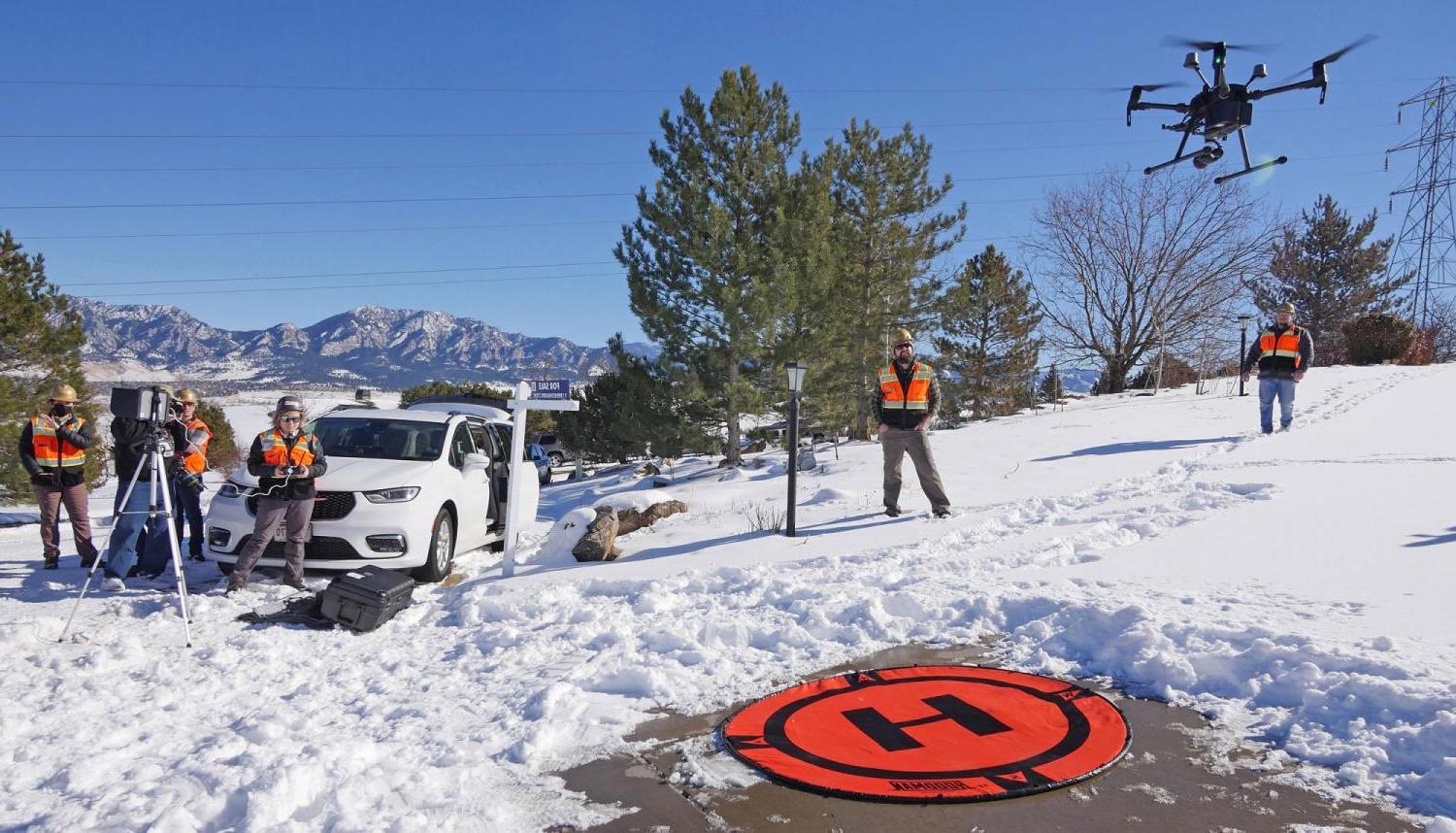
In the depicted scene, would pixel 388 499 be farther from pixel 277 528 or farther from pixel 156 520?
pixel 156 520

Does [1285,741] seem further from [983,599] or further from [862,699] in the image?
[983,599]

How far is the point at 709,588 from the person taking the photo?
6316 millimetres

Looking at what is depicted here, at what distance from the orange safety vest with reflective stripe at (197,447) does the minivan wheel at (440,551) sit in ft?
7.71

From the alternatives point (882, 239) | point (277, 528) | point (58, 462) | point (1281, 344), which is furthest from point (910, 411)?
point (882, 239)

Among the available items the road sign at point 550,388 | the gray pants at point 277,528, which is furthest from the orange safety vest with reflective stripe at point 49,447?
the road sign at point 550,388

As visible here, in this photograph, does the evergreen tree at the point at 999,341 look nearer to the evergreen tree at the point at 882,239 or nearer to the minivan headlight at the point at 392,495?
the evergreen tree at the point at 882,239

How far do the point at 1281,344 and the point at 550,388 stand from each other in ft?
33.9

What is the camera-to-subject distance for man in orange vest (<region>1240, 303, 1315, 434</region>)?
1172 centimetres

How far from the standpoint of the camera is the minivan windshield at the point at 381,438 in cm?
804

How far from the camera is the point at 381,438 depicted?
8273 mm

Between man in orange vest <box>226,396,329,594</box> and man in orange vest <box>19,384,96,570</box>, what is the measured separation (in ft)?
7.95

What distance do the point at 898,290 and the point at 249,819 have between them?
25.1m

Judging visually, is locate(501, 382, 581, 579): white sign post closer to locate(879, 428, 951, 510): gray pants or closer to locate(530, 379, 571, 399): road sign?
locate(530, 379, 571, 399): road sign

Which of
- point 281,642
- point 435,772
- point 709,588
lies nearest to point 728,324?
point 709,588
